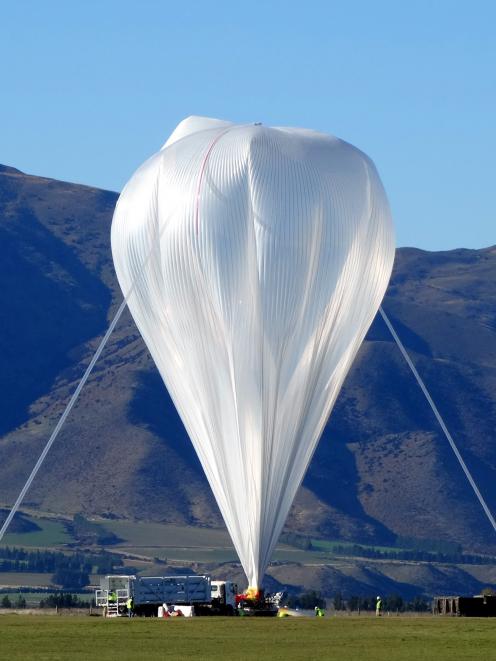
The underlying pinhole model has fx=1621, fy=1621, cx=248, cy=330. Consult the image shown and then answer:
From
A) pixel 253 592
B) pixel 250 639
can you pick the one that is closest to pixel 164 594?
pixel 253 592

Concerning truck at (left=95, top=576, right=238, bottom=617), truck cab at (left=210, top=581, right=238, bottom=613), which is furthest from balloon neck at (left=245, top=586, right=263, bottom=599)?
truck cab at (left=210, top=581, right=238, bottom=613)

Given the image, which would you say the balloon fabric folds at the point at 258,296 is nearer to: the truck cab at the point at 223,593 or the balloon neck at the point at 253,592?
the balloon neck at the point at 253,592

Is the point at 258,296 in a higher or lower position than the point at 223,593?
higher

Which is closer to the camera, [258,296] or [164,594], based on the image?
[258,296]

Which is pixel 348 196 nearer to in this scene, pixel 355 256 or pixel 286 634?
pixel 355 256

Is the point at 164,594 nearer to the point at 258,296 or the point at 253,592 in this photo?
the point at 253,592

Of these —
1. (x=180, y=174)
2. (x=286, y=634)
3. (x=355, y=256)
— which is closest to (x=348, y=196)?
(x=355, y=256)

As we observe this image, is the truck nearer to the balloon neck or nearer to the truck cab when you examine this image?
the truck cab
